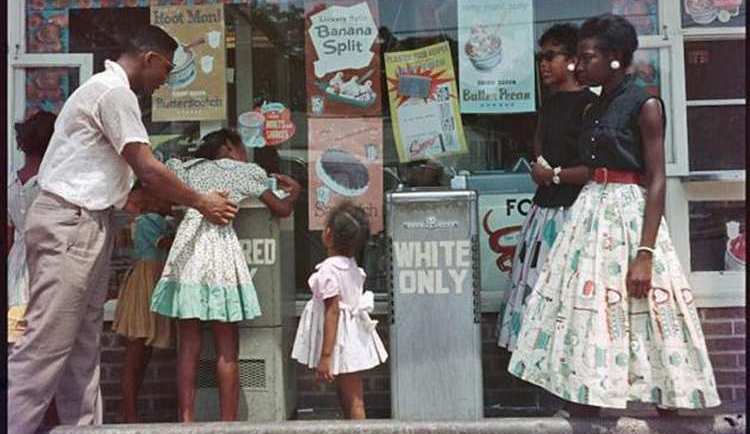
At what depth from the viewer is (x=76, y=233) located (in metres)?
4.15

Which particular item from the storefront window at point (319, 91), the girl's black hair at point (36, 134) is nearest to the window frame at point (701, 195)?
the storefront window at point (319, 91)

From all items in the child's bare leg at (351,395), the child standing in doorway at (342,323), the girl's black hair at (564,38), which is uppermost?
the girl's black hair at (564,38)

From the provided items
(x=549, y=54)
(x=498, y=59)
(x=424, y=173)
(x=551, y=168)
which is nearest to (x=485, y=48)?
(x=498, y=59)

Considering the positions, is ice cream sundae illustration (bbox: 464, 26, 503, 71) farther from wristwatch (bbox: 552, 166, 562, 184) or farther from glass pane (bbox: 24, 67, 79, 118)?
glass pane (bbox: 24, 67, 79, 118)

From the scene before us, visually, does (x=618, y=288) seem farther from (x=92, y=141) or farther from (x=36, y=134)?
(x=36, y=134)

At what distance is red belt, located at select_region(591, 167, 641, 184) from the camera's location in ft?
14.1

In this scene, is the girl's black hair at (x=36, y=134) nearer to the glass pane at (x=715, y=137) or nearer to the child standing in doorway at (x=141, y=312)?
the child standing in doorway at (x=141, y=312)

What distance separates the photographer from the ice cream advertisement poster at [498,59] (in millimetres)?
5473

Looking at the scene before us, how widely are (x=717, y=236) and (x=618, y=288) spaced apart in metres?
1.48

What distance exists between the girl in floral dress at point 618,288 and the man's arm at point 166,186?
1.52 m

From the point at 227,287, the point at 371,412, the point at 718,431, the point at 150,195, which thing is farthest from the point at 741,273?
the point at 150,195

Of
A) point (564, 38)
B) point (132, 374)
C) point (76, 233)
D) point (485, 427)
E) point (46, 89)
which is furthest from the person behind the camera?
point (46, 89)

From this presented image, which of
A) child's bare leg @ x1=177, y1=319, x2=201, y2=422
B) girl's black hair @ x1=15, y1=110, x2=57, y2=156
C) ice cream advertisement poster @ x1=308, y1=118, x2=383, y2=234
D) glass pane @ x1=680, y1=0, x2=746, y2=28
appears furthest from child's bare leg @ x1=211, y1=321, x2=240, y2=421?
glass pane @ x1=680, y1=0, x2=746, y2=28

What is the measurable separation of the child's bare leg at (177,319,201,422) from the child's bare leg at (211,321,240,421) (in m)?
0.11
